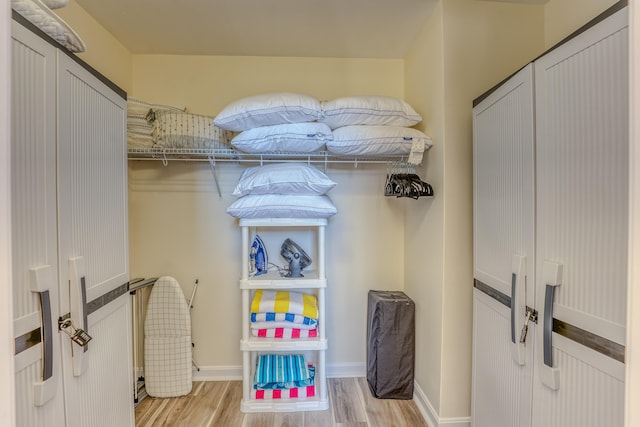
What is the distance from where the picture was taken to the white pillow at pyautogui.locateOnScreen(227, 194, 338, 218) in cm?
192

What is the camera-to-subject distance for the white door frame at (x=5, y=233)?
1.93 feet

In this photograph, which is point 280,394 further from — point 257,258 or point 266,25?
point 266,25

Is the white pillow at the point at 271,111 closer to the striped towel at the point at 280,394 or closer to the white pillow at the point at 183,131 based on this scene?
the white pillow at the point at 183,131

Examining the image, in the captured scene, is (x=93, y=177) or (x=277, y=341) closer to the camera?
(x=93, y=177)

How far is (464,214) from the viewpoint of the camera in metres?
1.77

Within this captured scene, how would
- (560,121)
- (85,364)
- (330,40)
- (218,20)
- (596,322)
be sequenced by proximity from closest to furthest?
(596,322) < (560,121) < (85,364) < (218,20) < (330,40)

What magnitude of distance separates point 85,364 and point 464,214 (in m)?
1.88

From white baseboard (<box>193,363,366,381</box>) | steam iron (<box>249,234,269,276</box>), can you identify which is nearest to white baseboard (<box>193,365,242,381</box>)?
white baseboard (<box>193,363,366,381</box>)

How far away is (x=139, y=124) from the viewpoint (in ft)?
6.93

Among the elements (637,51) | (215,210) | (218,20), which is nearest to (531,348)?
(637,51)

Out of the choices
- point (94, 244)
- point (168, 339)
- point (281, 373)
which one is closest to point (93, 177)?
point (94, 244)

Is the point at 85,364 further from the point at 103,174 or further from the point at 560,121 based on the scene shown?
the point at 560,121

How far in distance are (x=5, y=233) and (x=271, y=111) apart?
1.39 meters

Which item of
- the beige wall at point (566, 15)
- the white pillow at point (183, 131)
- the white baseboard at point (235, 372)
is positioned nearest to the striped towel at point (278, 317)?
the white baseboard at point (235, 372)
